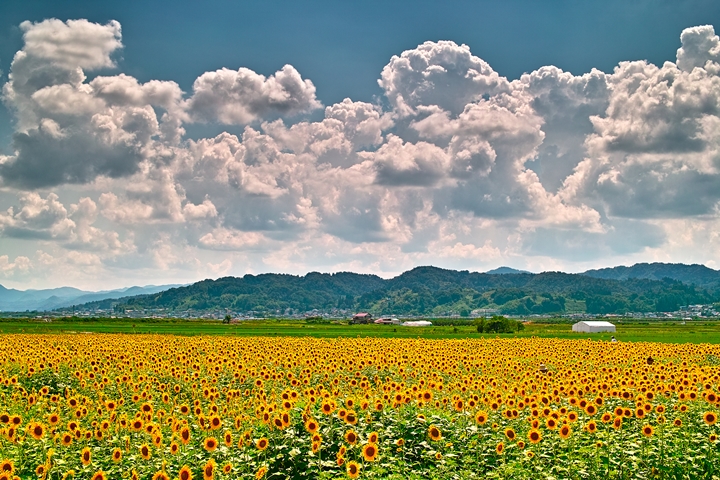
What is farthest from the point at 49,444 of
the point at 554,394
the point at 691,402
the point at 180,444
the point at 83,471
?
the point at 691,402

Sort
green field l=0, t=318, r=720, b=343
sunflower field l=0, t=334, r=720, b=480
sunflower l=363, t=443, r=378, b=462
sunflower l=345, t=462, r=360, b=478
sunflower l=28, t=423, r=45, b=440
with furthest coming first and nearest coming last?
green field l=0, t=318, r=720, b=343
sunflower field l=0, t=334, r=720, b=480
sunflower l=28, t=423, r=45, b=440
sunflower l=363, t=443, r=378, b=462
sunflower l=345, t=462, r=360, b=478

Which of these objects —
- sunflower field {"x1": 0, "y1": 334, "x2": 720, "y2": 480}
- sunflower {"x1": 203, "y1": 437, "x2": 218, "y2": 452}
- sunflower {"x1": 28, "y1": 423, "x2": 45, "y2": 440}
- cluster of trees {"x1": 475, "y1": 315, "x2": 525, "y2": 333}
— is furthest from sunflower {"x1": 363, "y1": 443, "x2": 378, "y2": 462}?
cluster of trees {"x1": 475, "y1": 315, "x2": 525, "y2": 333}

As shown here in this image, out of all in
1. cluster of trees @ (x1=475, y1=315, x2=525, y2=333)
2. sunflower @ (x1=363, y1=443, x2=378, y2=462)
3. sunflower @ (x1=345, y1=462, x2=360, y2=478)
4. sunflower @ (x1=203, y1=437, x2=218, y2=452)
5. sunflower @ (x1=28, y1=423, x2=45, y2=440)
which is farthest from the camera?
cluster of trees @ (x1=475, y1=315, x2=525, y2=333)

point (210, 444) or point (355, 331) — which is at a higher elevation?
point (210, 444)

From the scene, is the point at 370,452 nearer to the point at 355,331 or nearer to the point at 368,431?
the point at 368,431

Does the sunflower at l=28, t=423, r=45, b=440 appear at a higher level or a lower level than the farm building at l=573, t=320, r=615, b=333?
higher

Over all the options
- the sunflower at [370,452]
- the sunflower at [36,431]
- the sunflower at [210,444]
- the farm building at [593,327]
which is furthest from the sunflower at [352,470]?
the farm building at [593,327]

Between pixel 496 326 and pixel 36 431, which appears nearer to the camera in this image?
pixel 36 431

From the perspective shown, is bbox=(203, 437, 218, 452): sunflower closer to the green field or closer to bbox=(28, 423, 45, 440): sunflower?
bbox=(28, 423, 45, 440): sunflower

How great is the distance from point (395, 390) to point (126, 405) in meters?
7.35

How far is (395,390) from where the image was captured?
15094 mm

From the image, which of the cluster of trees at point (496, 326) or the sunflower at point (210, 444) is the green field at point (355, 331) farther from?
the sunflower at point (210, 444)

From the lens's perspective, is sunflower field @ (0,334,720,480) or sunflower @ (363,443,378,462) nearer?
sunflower @ (363,443,378,462)

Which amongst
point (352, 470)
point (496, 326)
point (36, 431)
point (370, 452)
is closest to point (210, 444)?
point (352, 470)
